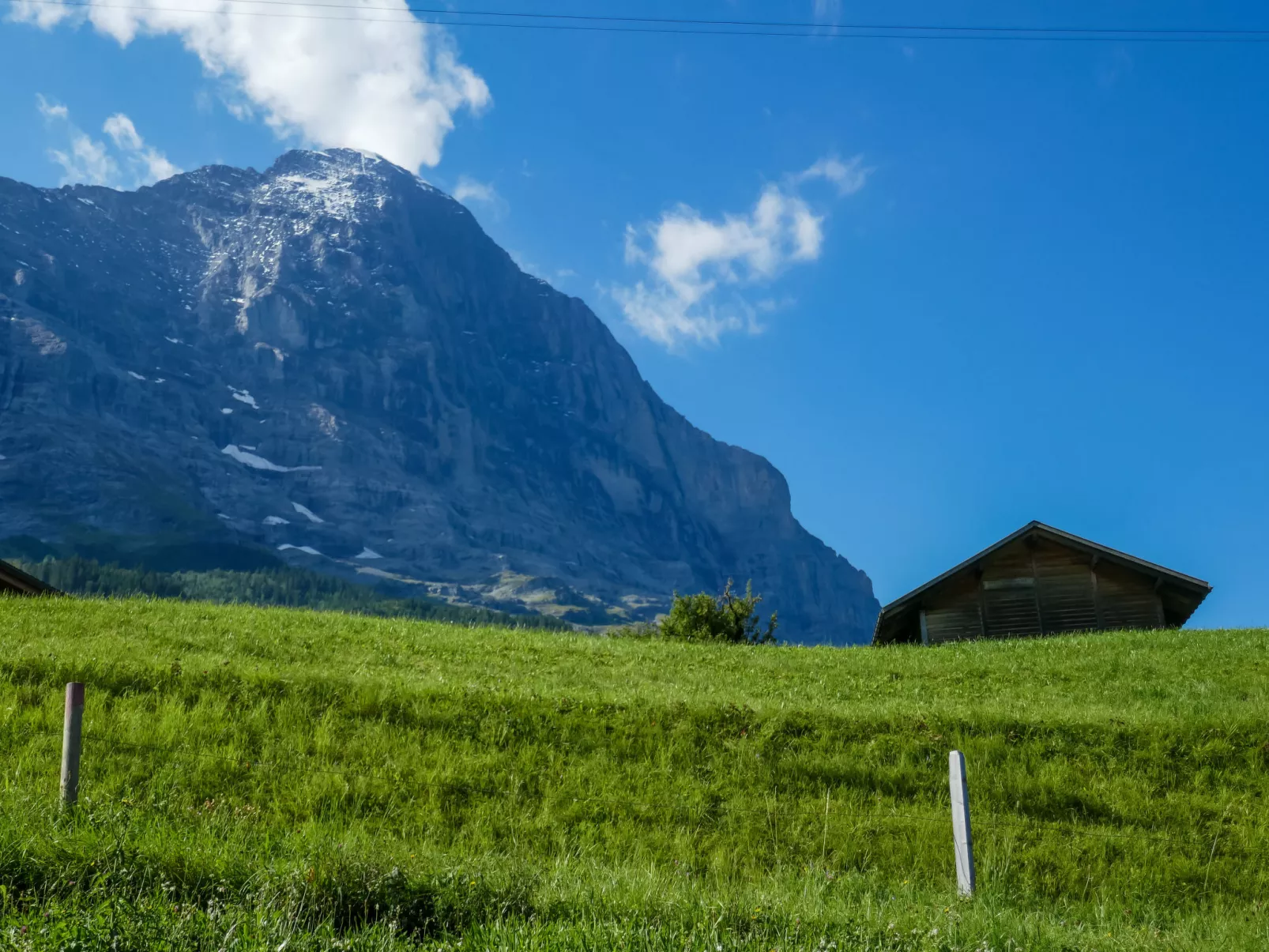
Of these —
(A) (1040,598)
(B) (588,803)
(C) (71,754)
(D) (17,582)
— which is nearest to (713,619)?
(A) (1040,598)

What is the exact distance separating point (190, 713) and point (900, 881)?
33.6ft

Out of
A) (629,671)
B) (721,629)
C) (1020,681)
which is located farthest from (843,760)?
(721,629)

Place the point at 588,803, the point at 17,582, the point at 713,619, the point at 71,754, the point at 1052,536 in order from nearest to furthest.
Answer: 1. the point at 71,754
2. the point at 588,803
3. the point at 17,582
4. the point at 1052,536
5. the point at 713,619

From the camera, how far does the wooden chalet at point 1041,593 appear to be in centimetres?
4034

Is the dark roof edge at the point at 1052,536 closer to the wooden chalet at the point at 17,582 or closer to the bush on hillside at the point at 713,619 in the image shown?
the bush on hillside at the point at 713,619

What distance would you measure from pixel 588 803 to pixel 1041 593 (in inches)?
1304

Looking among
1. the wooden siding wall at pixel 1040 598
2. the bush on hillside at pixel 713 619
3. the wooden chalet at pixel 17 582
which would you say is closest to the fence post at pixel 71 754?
the wooden chalet at pixel 17 582

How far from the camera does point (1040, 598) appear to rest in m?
41.0

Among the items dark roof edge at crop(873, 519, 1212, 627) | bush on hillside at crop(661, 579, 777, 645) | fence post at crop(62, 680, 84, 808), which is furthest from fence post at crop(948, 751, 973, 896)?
bush on hillside at crop(661, 579, 777, 645)

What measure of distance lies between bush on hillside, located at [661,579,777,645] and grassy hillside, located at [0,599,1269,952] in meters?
31.5

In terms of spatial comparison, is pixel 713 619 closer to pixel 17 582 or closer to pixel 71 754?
pixel 17 582

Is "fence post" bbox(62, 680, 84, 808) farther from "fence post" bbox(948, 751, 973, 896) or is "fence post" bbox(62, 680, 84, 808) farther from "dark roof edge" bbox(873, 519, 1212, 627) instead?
"dark roof edge" bbox(873, 519, 1212, 627)

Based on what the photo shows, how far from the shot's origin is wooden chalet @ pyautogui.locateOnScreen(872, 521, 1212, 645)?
4034 cm

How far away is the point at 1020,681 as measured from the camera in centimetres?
2433
